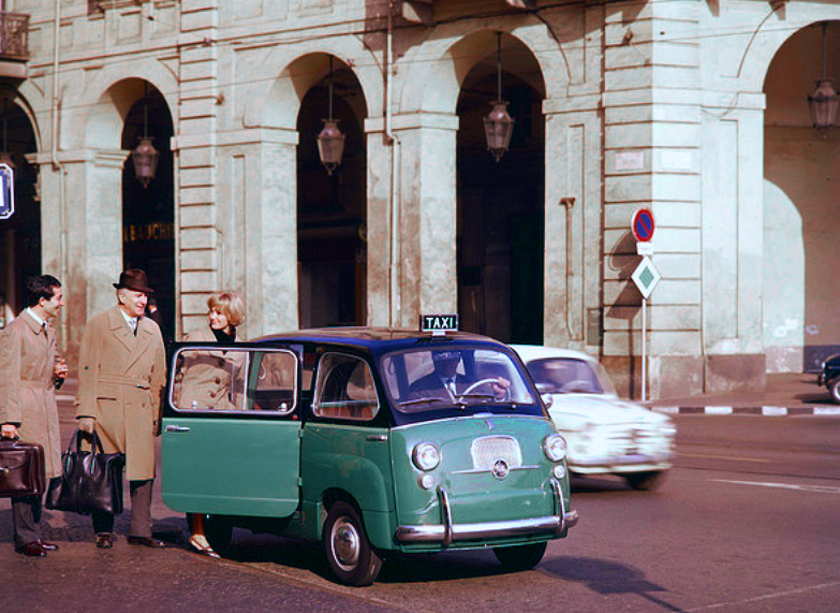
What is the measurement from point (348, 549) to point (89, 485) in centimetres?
199

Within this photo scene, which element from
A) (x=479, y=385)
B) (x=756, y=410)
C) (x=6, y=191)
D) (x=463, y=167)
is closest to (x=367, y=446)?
(x=479, y=385)

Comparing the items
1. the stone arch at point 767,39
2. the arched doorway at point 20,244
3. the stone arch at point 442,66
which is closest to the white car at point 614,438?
the stone arch at point 767,39

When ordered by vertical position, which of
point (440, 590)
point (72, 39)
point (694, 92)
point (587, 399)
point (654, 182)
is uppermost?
point (72, 39)

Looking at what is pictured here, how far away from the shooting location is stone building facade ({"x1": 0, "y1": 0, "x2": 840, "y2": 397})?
2445 cm

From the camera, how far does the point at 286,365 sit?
898 centimetres

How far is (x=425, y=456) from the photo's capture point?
319 inches

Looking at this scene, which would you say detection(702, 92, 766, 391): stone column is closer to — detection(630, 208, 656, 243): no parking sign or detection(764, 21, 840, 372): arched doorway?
detection(630, 208, 656, 243): no parking sign

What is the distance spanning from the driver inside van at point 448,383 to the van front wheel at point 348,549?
0.83m

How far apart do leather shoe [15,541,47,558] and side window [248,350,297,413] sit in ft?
5.74

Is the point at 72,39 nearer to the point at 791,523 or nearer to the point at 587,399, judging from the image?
the point at 587,399

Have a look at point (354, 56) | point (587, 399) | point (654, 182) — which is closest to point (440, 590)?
point (587, 399)

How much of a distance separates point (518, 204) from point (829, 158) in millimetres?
7197

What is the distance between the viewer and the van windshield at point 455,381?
845 centimetres

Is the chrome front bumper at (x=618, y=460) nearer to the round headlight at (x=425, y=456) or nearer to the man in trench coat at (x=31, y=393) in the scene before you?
the round headlight at (x=425, y=456)
